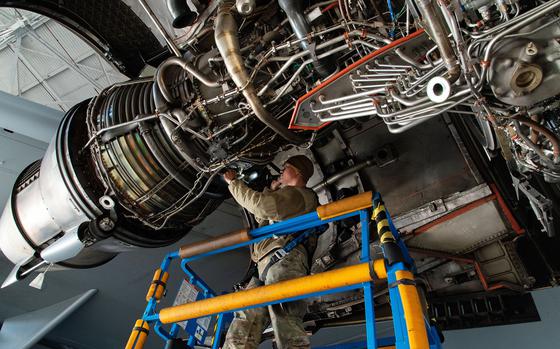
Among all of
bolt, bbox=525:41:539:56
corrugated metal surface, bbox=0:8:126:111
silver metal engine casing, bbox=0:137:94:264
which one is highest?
corrugated metal surface, bbox=0:8:126:111

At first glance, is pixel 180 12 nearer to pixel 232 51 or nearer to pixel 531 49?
pixel 232 51

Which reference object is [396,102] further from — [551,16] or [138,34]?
[138,34]

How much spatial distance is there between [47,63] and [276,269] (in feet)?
28.3

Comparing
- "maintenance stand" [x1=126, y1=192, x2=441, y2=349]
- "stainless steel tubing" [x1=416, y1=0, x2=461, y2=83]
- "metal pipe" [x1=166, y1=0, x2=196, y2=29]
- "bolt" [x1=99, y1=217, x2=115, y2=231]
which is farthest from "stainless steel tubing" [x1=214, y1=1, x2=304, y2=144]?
"bolt" [x1=99, y1=217, x2=115, y2=231]

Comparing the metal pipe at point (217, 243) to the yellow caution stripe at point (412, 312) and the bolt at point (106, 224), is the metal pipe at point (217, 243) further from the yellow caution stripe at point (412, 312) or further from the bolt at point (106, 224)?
the yellow caution stripe at point (412, 312)

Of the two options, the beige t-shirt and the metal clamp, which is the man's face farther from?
the metal clamp

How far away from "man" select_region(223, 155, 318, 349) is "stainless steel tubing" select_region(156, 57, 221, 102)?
0.57 meters

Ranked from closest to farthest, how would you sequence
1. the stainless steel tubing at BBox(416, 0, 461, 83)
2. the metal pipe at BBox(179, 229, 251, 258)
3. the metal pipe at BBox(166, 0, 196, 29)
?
the stainless steel tubing at BBox(416, 0, 461, 83) → the metal pipe at BBox(166, 0, 196, 29) → the metal pipe at BBox(179, 229, 251, 258)

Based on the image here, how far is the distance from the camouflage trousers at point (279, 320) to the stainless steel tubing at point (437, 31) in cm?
148

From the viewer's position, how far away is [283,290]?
2006mm

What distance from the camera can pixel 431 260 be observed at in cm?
288

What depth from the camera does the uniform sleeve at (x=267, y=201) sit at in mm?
2592

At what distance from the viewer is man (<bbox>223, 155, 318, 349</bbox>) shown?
2.41 meters

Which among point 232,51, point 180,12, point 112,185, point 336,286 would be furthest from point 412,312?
point 112,185
